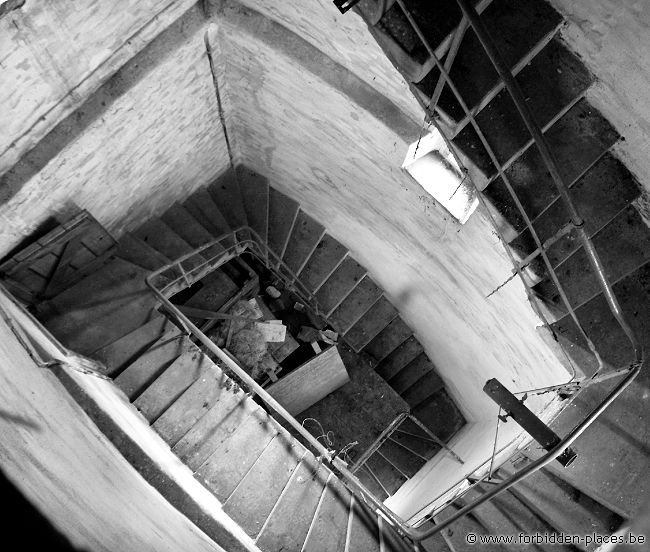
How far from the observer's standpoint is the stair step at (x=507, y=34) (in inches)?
146

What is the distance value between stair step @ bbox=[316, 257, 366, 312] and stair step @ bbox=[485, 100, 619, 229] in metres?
4.56

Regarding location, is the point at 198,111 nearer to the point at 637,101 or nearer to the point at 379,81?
the point at 379,81

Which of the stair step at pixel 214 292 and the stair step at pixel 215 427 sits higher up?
the stair step at pixel 214 292

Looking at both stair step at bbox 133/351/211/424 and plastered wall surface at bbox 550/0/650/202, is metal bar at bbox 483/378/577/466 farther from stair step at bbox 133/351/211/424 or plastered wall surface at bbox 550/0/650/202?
stair step at bbox 133/351/211/424

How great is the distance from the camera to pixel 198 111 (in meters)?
6.25

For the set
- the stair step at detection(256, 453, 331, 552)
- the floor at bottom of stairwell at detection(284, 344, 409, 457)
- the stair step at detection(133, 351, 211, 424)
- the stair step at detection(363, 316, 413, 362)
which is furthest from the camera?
the stair step at detection(363, 316, 413, 362)

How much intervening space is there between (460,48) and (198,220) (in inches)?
187

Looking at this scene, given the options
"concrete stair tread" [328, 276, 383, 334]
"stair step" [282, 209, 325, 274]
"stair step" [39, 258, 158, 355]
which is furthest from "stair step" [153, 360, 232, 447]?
"concrete stair tread" [328, 276, 383, 334]

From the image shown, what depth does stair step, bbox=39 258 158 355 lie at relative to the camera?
5.97 metres

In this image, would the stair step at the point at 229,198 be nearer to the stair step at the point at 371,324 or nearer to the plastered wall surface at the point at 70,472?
the stair step at the point at 371,324

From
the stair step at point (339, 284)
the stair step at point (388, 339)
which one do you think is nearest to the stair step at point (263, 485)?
the stair step at point (339, 284)

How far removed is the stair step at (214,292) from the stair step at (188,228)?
2.72 ft

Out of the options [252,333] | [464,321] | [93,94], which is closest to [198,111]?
[93,94]

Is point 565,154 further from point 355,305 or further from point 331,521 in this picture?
point 355,305
